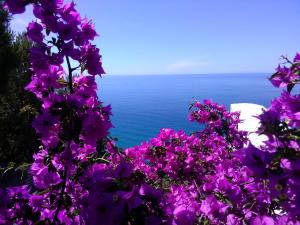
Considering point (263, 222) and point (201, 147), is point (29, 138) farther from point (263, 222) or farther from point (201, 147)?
point (263, 222)

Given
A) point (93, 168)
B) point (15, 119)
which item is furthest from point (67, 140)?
point (15, 119)

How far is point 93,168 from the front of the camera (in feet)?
6.76

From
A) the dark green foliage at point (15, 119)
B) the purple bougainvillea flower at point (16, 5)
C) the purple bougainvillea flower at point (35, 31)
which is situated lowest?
the dark green foliage at point (15, 119)

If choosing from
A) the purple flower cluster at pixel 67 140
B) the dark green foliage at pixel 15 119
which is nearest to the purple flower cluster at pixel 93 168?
the purple flower cluster at pixel 67 140

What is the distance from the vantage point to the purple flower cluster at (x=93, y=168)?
4.51 feet

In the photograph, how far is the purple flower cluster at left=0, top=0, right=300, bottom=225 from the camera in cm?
138

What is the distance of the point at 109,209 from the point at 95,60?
1.14 m

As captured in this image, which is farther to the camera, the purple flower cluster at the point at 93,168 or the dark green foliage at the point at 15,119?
the dark green foliage at the point at 15,119

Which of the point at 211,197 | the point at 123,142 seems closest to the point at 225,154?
the point at 211,197

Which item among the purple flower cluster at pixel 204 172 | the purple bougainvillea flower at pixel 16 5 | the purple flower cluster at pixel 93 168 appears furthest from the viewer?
the purple bougainvillea flower at pixel 16 5

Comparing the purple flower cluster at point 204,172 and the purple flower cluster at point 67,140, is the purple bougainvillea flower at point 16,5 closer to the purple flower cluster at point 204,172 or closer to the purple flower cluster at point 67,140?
the purple flower cluster at point 67,140

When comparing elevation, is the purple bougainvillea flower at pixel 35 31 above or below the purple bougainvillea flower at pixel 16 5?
below

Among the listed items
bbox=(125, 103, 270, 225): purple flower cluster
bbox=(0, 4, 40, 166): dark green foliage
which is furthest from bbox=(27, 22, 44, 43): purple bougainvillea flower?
bbox=(0, 4, 40, 166): dark green foliage

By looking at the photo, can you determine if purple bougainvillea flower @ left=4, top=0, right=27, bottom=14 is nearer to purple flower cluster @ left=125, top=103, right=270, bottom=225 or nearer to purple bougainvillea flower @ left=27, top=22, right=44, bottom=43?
→ purple bougainvillea flower @ left=27, top=22, right=44, bottom=43
